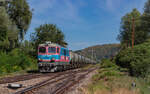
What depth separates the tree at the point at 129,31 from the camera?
149 feet

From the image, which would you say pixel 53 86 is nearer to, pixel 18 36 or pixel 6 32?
pixel 6 32

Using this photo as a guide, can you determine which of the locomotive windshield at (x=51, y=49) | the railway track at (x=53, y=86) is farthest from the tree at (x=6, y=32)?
the railway track at (x=53, y=86)

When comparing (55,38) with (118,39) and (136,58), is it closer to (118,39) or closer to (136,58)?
(136,58)

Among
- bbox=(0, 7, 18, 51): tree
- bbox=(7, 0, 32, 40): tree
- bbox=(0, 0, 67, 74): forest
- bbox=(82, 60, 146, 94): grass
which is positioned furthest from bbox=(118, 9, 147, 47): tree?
bbox=(82, 60, 146, 94): grass

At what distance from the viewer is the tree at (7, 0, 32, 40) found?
31.8m

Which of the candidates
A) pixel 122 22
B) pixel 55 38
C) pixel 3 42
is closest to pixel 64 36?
pixel 55 38

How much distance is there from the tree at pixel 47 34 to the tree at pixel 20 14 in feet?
10.3

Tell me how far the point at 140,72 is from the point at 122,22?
39289mm

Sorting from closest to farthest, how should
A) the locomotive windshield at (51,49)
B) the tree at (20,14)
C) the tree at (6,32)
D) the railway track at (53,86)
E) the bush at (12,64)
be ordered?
the railway track at (53,86), the locomotive windshield at (51,49), the bush at (12,64), the tree at (6,32), the tree at (20,14)

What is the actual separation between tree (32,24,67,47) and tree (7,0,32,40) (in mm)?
3140

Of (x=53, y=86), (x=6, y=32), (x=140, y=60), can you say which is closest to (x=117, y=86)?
(x=53, y=86)

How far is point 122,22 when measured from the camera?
53250mm

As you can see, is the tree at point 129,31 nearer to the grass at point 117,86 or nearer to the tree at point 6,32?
the tree at point 6,32

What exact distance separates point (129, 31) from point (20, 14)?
3026 centimetres
